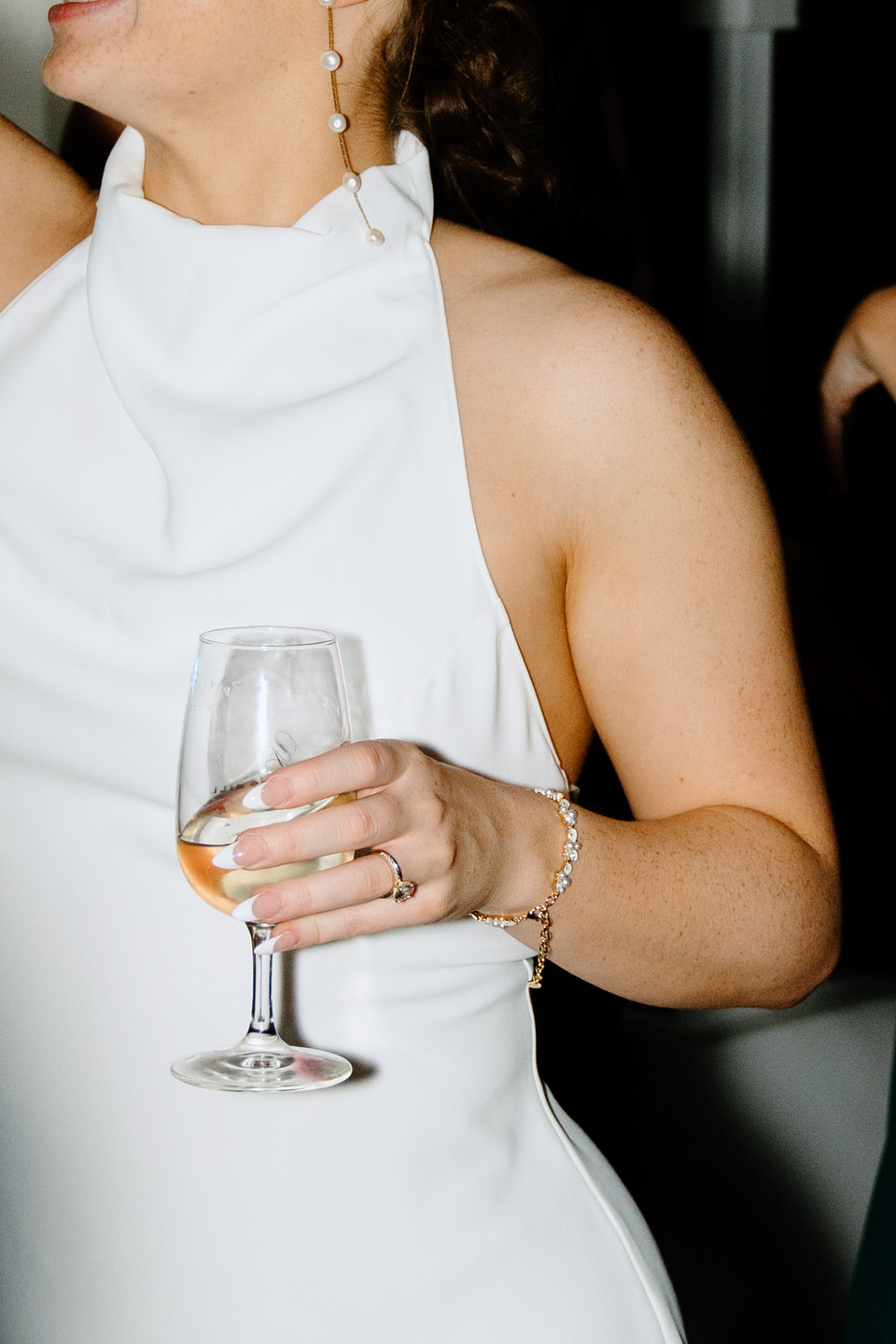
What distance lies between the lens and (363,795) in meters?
0.93

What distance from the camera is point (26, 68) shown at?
9.14 feet

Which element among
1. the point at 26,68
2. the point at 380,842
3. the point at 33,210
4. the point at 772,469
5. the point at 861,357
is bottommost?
the point at 772,469

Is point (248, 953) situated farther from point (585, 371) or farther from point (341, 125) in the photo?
point (341, 125)

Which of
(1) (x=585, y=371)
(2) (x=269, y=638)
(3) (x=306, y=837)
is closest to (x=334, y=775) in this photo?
(3) (x=306, y=837)

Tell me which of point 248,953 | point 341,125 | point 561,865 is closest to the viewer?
point 561,865

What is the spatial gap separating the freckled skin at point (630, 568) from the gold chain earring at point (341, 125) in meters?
0.02

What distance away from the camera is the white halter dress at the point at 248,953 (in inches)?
49.4

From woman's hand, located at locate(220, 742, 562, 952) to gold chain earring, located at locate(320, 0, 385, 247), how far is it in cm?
63

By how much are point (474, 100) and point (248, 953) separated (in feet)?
3.43

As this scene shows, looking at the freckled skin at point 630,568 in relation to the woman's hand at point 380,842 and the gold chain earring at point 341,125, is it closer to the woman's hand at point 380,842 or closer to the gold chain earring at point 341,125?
the gold chain earring at point 341,125

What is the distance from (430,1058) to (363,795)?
1.51 feet

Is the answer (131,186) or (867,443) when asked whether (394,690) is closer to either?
(131,186)

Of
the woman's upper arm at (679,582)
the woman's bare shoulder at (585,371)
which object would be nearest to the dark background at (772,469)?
the woman's bare shoulder at (585,371)

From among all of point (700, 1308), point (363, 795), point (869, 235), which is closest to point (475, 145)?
point (363, 795)
